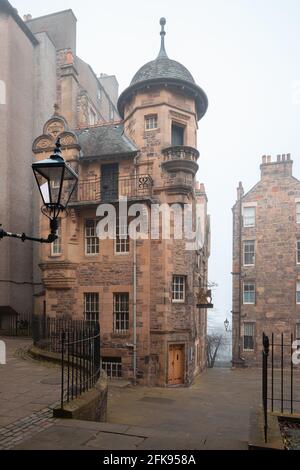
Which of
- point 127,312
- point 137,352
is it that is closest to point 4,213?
point 127,312

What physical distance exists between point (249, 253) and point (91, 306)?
48.0 ft

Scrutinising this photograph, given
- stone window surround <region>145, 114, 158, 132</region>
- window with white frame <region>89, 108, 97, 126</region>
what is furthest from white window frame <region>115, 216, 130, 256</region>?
window with white frame <region>89, 108, 97, 126</region>

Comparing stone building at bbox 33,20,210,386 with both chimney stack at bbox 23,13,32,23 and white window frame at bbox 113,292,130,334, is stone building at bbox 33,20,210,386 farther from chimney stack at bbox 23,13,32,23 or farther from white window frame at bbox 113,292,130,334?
chimney stack at bbox 23,13,32,23

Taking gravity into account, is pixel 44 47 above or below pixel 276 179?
above

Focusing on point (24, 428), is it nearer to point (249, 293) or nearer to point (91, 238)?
point (91, 238)

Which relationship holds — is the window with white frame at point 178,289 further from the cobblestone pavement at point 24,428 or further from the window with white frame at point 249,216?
the cobblestone pavement at point 24,428

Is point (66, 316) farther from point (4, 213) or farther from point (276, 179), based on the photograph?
point (276, 179)

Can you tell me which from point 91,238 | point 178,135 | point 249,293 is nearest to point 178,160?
point 178,135

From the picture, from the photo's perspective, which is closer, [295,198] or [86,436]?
[86,436]

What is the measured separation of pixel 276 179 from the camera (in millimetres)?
29484

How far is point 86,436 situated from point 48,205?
11.7 feet

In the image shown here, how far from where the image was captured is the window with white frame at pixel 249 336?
2897 centimetres

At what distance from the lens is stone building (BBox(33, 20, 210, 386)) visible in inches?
741
